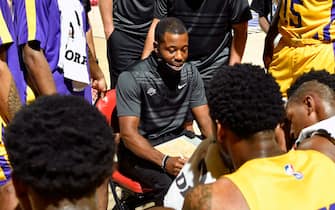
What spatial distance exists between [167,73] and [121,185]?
0.78 metres

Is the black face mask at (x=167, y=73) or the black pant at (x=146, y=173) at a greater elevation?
the black face mask at (x=167, y=73)

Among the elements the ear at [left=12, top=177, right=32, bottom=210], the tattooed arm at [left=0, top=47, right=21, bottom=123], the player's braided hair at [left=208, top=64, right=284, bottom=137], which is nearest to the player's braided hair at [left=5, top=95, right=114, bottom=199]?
the ear at [left=12, top=177, right=32, bottom=210]

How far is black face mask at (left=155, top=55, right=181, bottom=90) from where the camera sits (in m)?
4.31

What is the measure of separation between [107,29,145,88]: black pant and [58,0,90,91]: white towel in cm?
176

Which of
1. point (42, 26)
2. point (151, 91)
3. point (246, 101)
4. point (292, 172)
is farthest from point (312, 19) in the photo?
point (292, 172)

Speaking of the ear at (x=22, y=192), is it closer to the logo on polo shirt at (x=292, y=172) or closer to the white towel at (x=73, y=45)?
the logo on polo shirt at (x=292, y=172)

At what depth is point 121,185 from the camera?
4289mm

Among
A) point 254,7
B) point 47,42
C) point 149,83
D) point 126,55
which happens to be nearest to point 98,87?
point 149,83

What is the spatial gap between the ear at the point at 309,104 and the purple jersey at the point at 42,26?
4.40ft

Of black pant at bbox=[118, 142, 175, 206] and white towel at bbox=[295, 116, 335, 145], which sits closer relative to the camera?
white towel at bbox=[295, 116, 335, 145]

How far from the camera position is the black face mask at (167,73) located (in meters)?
4.31

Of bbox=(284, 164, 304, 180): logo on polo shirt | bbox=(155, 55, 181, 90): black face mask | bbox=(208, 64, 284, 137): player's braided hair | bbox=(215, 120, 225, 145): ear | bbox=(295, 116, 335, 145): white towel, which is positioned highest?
bbox=(208, 64, 284, 137): player's braided hair

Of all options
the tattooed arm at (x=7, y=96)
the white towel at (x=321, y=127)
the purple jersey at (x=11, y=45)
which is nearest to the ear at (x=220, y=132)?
the white towel at (x=321, y=127)

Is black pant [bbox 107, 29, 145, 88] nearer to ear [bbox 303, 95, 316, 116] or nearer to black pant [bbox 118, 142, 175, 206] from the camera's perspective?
black pant [bbox 118, 142, 175, 206]
